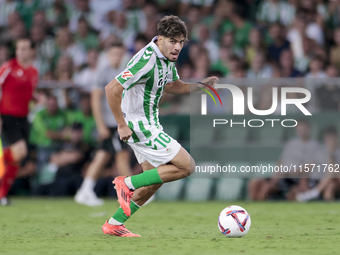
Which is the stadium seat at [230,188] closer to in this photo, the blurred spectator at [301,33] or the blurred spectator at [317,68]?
the blurred spectator at [317,68]

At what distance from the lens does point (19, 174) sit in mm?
10398

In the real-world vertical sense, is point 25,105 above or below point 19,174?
above

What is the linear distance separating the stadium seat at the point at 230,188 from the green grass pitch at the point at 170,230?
0.21 m

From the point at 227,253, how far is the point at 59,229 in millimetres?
2519

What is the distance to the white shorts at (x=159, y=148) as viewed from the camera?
542cm

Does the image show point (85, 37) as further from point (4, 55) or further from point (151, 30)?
point (4, 55)

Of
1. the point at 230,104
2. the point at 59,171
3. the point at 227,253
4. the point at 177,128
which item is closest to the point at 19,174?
A: the point at 59,171

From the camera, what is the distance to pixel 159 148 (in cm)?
543

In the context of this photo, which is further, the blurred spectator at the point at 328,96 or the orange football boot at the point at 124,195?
the blurred spectator at the point at 328,96

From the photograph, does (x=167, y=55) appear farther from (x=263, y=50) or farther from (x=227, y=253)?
(x=263, y=50)

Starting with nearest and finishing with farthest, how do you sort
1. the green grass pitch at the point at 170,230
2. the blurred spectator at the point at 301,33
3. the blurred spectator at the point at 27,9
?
1. the green grass pitch at the point at 170,230
2. the blurred spectator at the point at 301,33
3. the blurred spectator at the point at 27,9

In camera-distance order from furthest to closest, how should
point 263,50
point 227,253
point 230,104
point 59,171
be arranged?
point 263,50, point 59,171, point 230,104, point 227,253

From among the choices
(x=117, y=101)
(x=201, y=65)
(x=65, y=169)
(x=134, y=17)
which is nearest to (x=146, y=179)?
(x=117, y=101)

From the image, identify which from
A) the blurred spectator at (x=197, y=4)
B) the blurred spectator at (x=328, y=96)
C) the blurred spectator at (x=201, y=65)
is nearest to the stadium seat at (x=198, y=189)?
the blurred spectator at (x=201, y=65)
